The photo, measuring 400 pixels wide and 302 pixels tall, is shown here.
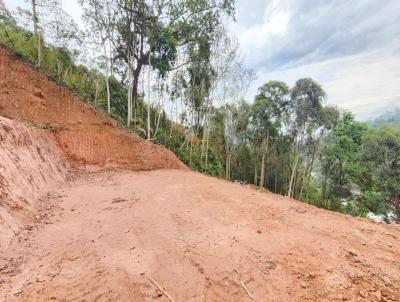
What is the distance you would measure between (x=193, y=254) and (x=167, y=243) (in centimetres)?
54

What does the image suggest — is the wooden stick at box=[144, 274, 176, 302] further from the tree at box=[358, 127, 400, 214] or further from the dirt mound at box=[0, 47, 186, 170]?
the tree at box=[358, 127, 400, 214]

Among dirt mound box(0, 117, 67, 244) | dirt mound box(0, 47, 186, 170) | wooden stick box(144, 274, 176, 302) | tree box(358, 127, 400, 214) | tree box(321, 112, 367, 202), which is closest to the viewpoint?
wooden stick box(144, 274, 176, 302)

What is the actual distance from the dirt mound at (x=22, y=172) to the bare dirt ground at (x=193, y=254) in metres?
0.28

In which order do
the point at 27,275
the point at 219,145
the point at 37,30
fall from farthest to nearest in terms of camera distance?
the point at 219,145 < the point at 37,30 < the point at 27,275

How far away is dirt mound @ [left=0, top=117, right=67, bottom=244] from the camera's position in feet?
17.9

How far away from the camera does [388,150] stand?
17.1 metres

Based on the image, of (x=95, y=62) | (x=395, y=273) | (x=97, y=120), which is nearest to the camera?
(x=395, y=273)

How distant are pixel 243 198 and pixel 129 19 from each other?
41.1ft

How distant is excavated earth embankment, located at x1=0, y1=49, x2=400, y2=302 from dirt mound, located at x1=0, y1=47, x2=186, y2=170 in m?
2.33

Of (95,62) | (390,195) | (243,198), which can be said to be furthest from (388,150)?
(95,62)

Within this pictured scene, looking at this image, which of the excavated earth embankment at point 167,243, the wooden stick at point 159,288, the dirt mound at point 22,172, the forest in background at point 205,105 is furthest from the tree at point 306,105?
the wooden stick at point 159,288

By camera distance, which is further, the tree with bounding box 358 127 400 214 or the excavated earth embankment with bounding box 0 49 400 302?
the tree with bounding box 358 127 400 214

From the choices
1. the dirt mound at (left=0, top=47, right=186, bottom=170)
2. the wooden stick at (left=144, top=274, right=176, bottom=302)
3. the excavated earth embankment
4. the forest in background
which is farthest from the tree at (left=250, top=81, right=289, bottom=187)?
the wooden stick at (left=144, top=274, right=176, bottom=302)

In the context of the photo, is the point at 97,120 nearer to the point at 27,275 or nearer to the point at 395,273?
the point at 27,275
